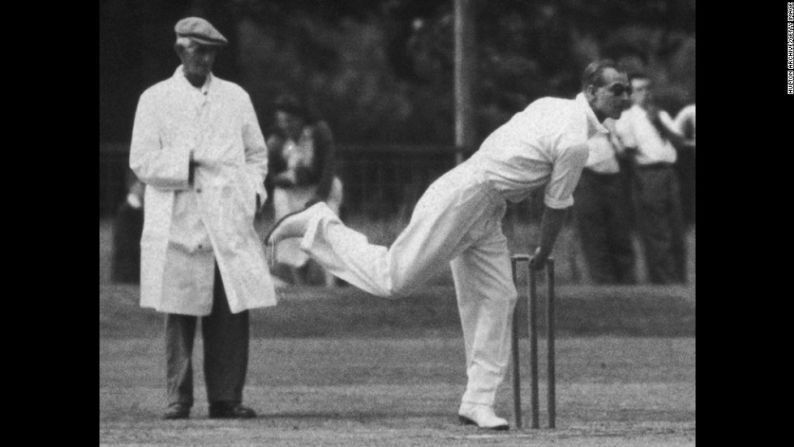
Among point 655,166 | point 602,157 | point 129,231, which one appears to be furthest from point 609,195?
point 129,231

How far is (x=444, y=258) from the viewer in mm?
12766

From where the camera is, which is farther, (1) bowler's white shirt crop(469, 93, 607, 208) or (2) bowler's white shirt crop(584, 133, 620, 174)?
(2) bowler's white shirt crop(584, 133, 620, 174)

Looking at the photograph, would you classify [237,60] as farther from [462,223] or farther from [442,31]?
[462,223]

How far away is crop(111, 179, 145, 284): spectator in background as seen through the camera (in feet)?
72.2

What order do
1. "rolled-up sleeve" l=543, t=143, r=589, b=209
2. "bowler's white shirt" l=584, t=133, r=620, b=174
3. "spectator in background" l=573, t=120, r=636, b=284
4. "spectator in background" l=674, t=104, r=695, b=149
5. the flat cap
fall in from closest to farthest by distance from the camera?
"rolled-up sleeve" l=543, t=143, r=589, b=209 < the flat cap < "bowler's white shirt" l=584, t=133, r=620, b=174 < "spectator in background" l=573, t=120, r=636, b=284 < "spectator in background" l=674, t=104, r=695, b=149

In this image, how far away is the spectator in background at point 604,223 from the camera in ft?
71.6

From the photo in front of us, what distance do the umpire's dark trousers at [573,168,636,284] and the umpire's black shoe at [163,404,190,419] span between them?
A: 28.4ft

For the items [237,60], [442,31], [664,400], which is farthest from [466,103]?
[664,400]

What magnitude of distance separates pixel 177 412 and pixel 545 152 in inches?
101

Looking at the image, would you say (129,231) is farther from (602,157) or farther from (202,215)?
(202,215)

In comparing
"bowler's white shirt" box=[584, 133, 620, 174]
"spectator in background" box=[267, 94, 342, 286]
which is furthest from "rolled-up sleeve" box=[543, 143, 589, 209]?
"bowler's white shirt" box=[584, 133, 620, 174]

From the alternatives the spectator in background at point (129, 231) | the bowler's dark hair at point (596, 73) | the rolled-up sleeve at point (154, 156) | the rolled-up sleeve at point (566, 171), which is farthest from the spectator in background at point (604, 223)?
the rolled-up sleeve at point (566, 171)

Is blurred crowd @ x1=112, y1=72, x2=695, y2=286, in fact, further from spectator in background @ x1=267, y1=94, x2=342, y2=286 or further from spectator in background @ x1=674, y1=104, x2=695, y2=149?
spectator in background @ x1=674, y1=104, x2=695, y2=149
